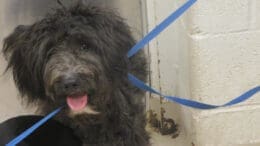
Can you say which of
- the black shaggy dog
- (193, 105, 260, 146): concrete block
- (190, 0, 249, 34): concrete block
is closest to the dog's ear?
the black shaggy dog

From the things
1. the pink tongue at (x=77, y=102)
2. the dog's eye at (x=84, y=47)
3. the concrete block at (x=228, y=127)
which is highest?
the dog's eye at (x=84, y=47)

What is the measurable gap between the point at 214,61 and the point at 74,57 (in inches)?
44.2

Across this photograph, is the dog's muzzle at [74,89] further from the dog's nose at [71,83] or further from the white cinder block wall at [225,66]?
the white cinder block wall at [225,66]

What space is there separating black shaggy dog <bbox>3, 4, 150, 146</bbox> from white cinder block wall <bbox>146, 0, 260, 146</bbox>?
2.05 ft

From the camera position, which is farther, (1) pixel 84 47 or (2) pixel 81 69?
(1) pixel 84 47

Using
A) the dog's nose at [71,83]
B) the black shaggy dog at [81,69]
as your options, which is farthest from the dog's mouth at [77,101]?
the dog's nose at [71,83]

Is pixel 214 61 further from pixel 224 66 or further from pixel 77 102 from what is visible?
pixel 77 102

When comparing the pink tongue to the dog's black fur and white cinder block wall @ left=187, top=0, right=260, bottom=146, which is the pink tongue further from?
white cinder block wall @ left=187, top=0, right=260, bottom=146

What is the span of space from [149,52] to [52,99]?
1305 mm

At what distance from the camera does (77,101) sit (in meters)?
2.28

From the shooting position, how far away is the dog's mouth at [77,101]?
2.27m

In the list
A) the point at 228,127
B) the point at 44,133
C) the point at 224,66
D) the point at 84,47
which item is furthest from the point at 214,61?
the point at 44,133

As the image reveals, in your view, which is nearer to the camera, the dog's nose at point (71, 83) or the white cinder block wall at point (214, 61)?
the dog's nose at point (71, 83)

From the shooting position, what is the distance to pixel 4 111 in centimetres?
367
